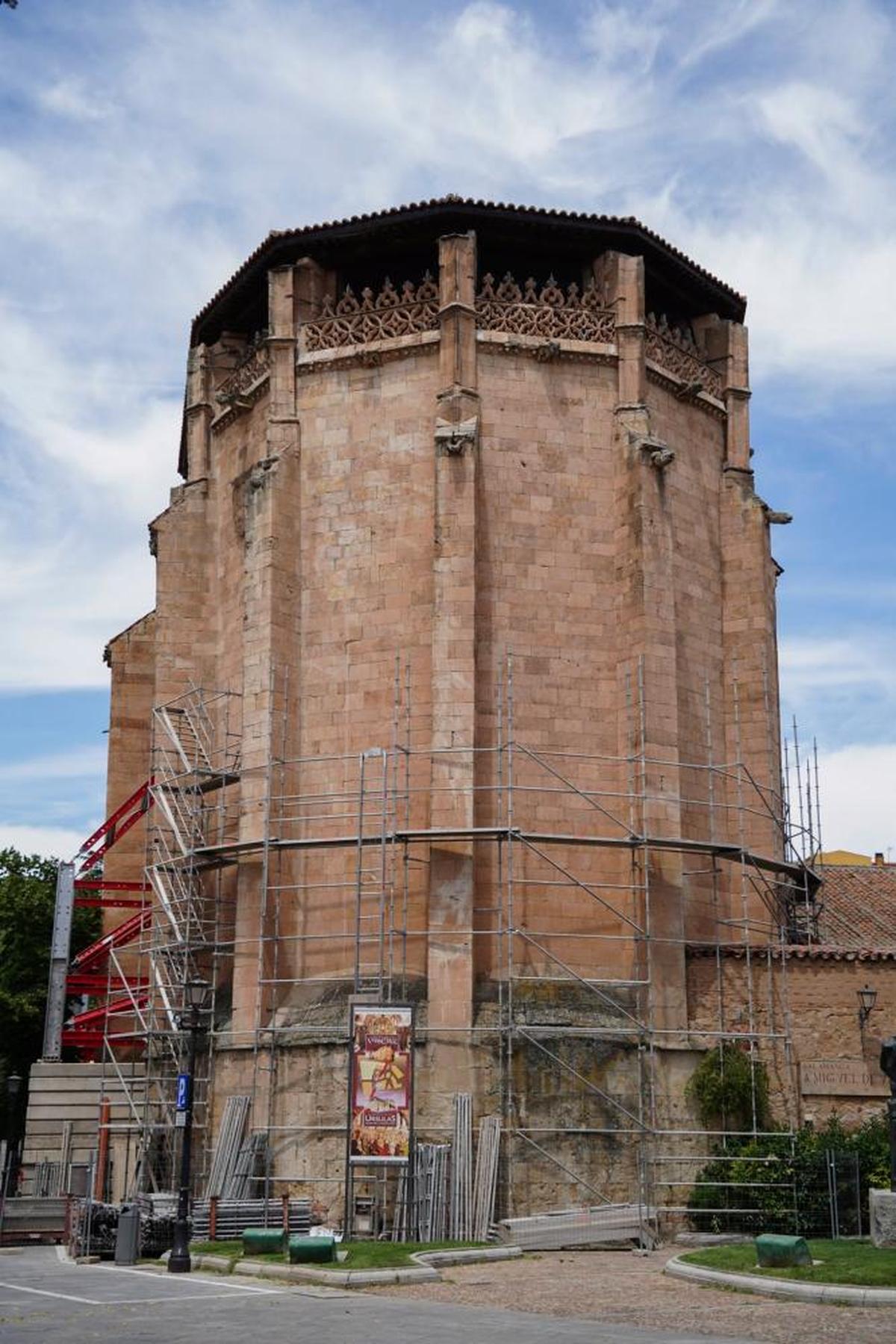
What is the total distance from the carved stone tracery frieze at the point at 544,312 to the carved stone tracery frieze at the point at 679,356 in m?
0.92

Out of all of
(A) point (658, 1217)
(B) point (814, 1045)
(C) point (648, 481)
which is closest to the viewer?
(A) point (658, 1217)

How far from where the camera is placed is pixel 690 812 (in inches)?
1054

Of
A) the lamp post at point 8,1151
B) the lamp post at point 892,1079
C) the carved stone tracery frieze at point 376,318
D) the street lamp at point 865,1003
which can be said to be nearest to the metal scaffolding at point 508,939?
the street lamp at point 865,1003

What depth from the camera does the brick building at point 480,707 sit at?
79.0 feet

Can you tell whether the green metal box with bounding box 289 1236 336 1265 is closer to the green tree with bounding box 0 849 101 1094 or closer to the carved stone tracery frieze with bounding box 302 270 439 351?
the carved stone tracery frieze with bounding box 302 270 439 351

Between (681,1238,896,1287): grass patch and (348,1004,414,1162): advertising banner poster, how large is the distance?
14.7 feet

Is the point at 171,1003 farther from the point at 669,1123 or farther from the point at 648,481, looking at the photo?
the point at 648,481

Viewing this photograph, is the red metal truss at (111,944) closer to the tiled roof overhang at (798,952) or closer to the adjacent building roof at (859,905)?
the tiled roof overhang at (798,952)

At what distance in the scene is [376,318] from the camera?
2788 centimetres

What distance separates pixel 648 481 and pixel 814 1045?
9581 millimetres

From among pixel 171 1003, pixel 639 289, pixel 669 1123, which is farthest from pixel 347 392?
pixel 669 1123

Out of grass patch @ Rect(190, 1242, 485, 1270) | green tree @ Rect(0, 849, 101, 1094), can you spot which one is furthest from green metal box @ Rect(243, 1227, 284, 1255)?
green tree @ Rect(0, 849, 101, 1094)

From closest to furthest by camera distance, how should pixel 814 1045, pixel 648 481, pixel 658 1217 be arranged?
pixel 658 1217 < pixel 814 1045 < pixel 648 481

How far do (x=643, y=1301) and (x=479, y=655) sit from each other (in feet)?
39.5
